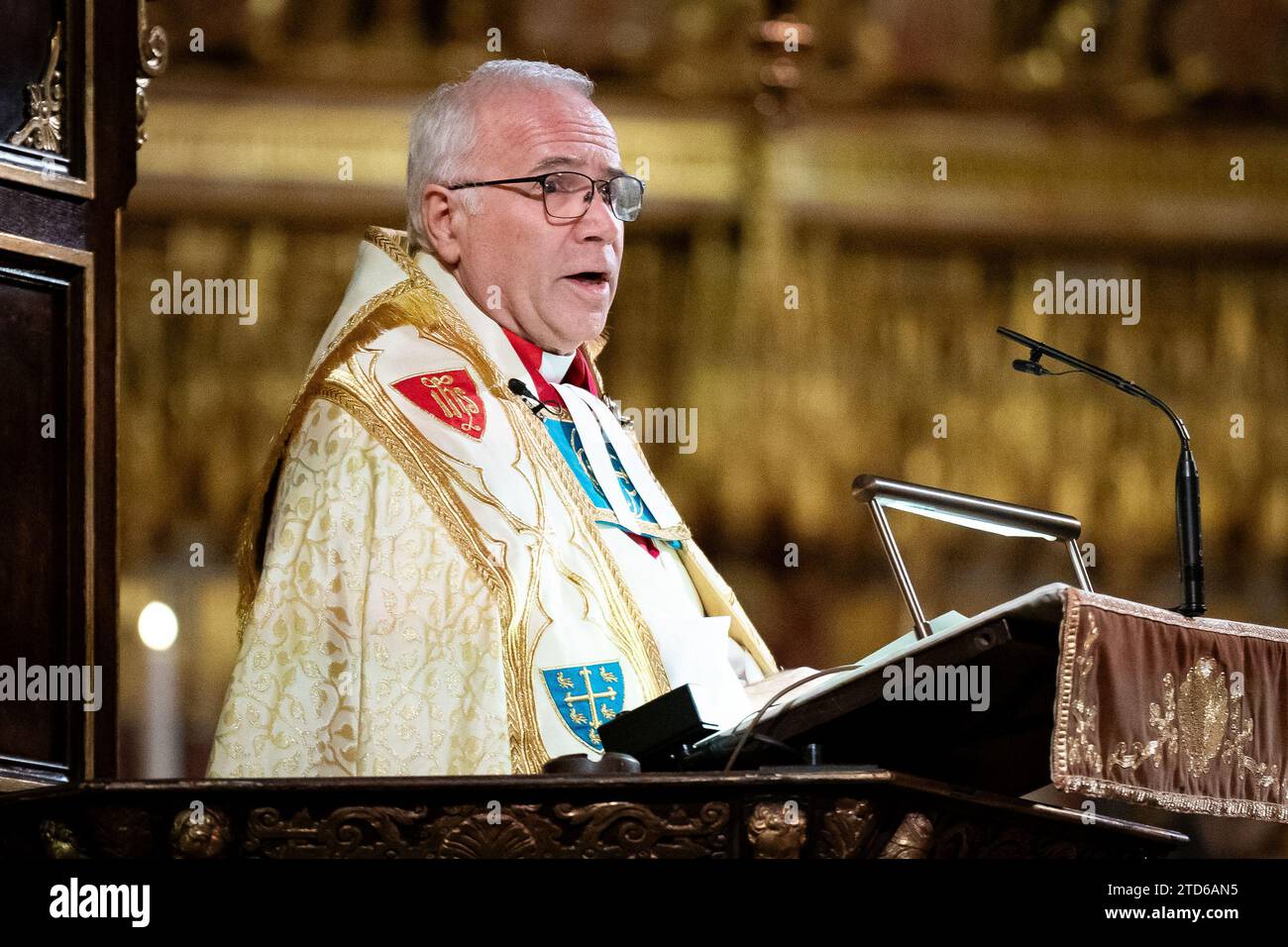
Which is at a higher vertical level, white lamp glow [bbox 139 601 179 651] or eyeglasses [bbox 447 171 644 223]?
eyeglasses [bbox 447 171 644 223]

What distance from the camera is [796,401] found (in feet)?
20.1

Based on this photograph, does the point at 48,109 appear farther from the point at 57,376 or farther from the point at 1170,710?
the point at 1170,710

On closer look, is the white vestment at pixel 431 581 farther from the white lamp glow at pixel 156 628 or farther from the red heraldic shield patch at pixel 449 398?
the white lamp glow at pixel 156 628

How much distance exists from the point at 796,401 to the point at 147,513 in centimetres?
182

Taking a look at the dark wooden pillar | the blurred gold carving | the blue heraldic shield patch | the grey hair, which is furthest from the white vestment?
the blurred gold carving

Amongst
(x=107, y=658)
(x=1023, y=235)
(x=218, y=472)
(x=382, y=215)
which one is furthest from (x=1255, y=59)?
(x=107, y=658)

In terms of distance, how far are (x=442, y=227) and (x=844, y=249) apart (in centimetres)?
297

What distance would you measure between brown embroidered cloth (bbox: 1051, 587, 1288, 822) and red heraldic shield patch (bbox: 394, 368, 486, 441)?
1198mm

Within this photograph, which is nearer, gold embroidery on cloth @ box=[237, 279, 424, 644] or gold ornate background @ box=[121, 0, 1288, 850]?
gold embroidery on cloth @ box=[237, 279, 424, 644]

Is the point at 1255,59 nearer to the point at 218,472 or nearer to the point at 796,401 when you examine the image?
the point at 796,401

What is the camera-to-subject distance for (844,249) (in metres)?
6.22

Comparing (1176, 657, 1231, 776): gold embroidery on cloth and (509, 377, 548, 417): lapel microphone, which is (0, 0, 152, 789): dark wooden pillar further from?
(1176, 657, 1231, 776): gold embroidery on cloth

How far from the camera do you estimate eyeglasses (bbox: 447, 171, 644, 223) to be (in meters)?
3.31

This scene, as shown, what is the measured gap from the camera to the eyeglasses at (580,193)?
3.31 meters
